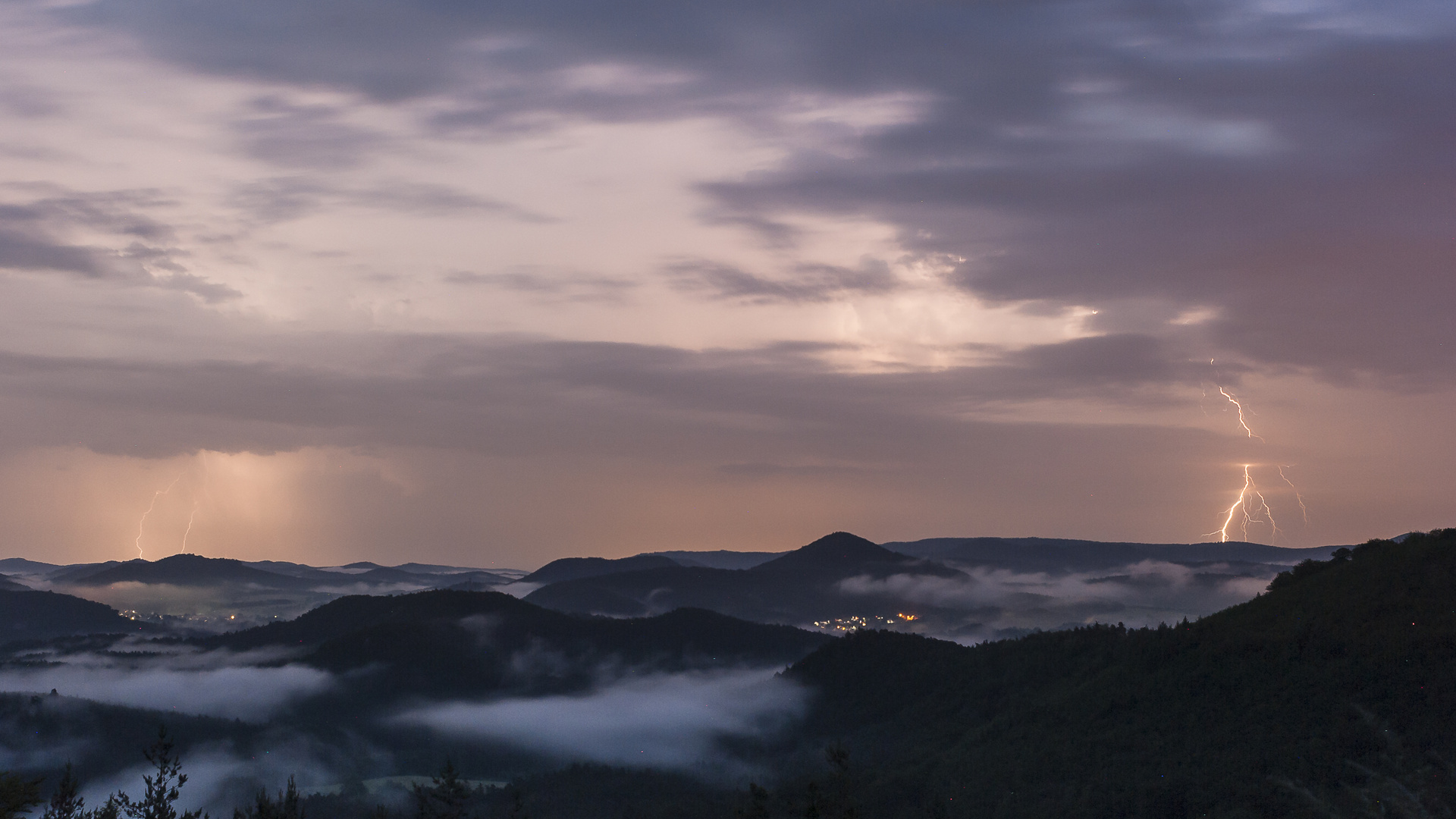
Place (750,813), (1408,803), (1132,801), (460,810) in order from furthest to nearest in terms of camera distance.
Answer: (1132,801) < (1408,803) < (750,813) < (460,810)

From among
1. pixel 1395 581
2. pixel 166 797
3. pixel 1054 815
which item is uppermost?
pixel 1395 581

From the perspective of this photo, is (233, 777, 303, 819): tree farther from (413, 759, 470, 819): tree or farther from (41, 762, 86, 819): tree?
(41, 762, 86, 819): tree

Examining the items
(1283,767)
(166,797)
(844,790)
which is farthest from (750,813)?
(1283,767)

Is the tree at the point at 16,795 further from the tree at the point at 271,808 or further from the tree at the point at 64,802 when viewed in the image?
the tree at the point at 271,808

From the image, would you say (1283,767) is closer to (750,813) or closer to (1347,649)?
(1347,649)

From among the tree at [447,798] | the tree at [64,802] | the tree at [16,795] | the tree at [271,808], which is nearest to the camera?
the tree at [16,795]

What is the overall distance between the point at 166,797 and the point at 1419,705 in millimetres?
160236

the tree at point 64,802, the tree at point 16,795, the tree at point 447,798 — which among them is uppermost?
the tree at point 16,795

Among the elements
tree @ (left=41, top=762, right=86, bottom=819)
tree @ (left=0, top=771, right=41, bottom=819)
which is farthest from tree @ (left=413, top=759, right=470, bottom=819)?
tree @ (left=0, top=771, right=41, bottom=819)

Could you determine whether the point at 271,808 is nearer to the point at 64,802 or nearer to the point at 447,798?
the point at 447,798

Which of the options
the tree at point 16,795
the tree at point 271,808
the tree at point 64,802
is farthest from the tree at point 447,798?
the tree at point 16,795

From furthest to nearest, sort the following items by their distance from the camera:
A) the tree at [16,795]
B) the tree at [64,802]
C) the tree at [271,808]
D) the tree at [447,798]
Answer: the tree at [447,798], the tree at [271,808], the tree at [64,802], the tree at [16,795]

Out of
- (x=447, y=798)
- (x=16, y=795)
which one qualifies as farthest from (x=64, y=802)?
(x=447, y=798)

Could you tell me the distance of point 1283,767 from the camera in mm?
169625
